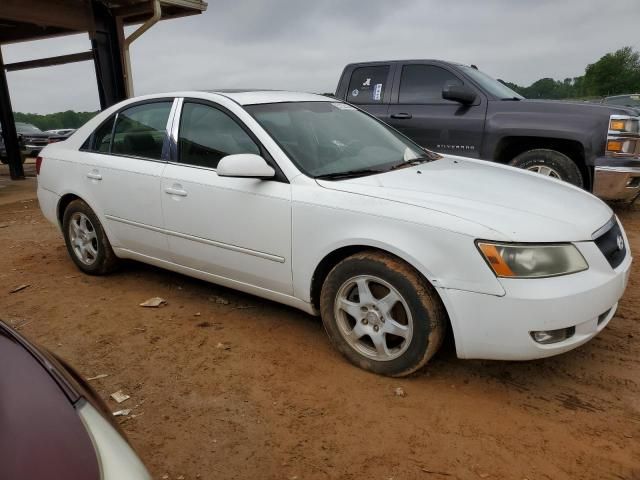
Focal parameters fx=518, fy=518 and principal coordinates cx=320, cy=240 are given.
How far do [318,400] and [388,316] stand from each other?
583 millimetres

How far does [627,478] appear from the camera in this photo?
2.15m

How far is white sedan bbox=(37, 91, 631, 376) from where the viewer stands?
252cm

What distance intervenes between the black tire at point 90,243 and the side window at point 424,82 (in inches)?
161

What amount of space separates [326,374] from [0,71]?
38.3ft

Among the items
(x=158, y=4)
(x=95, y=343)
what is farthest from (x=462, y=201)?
(x=158, y=4)

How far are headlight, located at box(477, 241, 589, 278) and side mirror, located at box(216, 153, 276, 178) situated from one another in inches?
52.8

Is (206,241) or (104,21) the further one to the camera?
(104,21)

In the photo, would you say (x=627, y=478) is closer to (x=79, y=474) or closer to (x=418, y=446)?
(x=418, y=446)

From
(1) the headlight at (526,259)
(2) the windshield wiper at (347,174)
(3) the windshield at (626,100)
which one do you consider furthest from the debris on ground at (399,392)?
(3) the windshield at (626,100)

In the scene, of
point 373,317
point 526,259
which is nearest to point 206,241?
point 373,317

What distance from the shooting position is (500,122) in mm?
6020

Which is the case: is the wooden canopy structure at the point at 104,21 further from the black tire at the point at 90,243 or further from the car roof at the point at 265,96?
the car roof at the point at 265,96

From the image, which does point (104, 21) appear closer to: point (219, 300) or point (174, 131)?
point (174, 131)

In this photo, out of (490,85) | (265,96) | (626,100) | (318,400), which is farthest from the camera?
(626,100)
